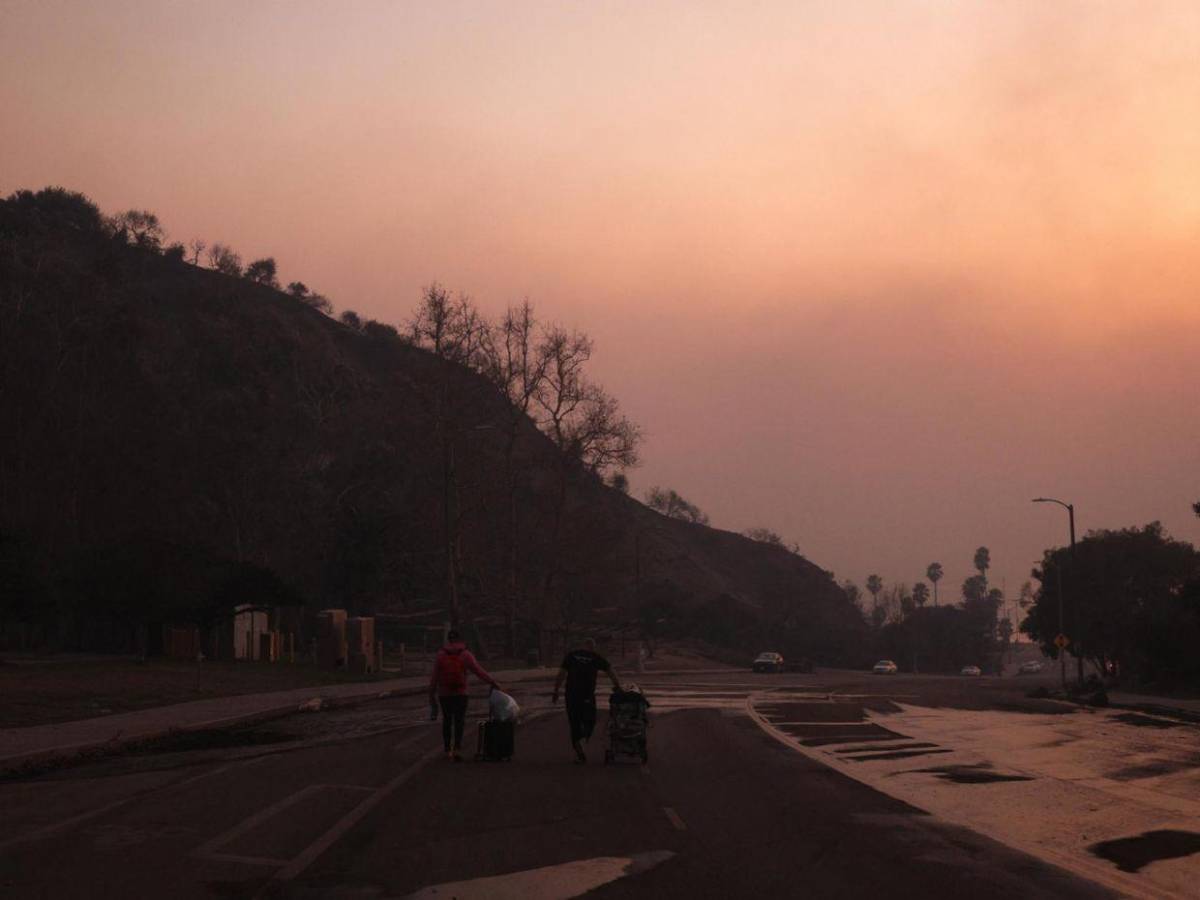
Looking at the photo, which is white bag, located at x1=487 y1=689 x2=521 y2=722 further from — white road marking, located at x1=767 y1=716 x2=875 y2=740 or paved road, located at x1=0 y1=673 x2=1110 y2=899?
white road marking, located at x1=767 y1=716 x2=875 y2=740

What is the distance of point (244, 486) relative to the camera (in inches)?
3310

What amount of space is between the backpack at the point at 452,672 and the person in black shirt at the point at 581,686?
1420mm

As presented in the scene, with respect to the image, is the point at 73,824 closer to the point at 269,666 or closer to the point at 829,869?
the point at 829,869

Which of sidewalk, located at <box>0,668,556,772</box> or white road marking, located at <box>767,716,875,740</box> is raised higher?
sidewalk, located at <box>0,668,556,772</box>

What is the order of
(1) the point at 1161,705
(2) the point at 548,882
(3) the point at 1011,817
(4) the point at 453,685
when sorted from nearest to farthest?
(2) the point at 548,882, (3) the point at 1011,817, (4) the point at 453,685, (1) the point at 1161,705

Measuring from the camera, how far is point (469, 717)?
29875 millimetres

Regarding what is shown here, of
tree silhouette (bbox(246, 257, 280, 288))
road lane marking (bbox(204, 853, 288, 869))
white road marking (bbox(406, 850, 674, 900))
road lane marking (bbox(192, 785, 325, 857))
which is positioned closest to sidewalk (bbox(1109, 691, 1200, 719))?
road lane marking (bbox(192, 785, 325, 857))

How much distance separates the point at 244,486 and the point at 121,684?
49941mm

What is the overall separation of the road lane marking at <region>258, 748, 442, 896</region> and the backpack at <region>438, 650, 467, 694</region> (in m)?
1.50

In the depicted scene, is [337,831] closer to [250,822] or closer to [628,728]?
[250,822]

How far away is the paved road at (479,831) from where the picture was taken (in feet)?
31.8

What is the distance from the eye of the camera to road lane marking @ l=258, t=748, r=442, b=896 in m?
9.99

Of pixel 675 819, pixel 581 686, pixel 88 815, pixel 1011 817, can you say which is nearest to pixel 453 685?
pixel 581 686

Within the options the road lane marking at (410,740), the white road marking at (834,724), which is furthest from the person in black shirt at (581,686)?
the white road marking at (834,724)
